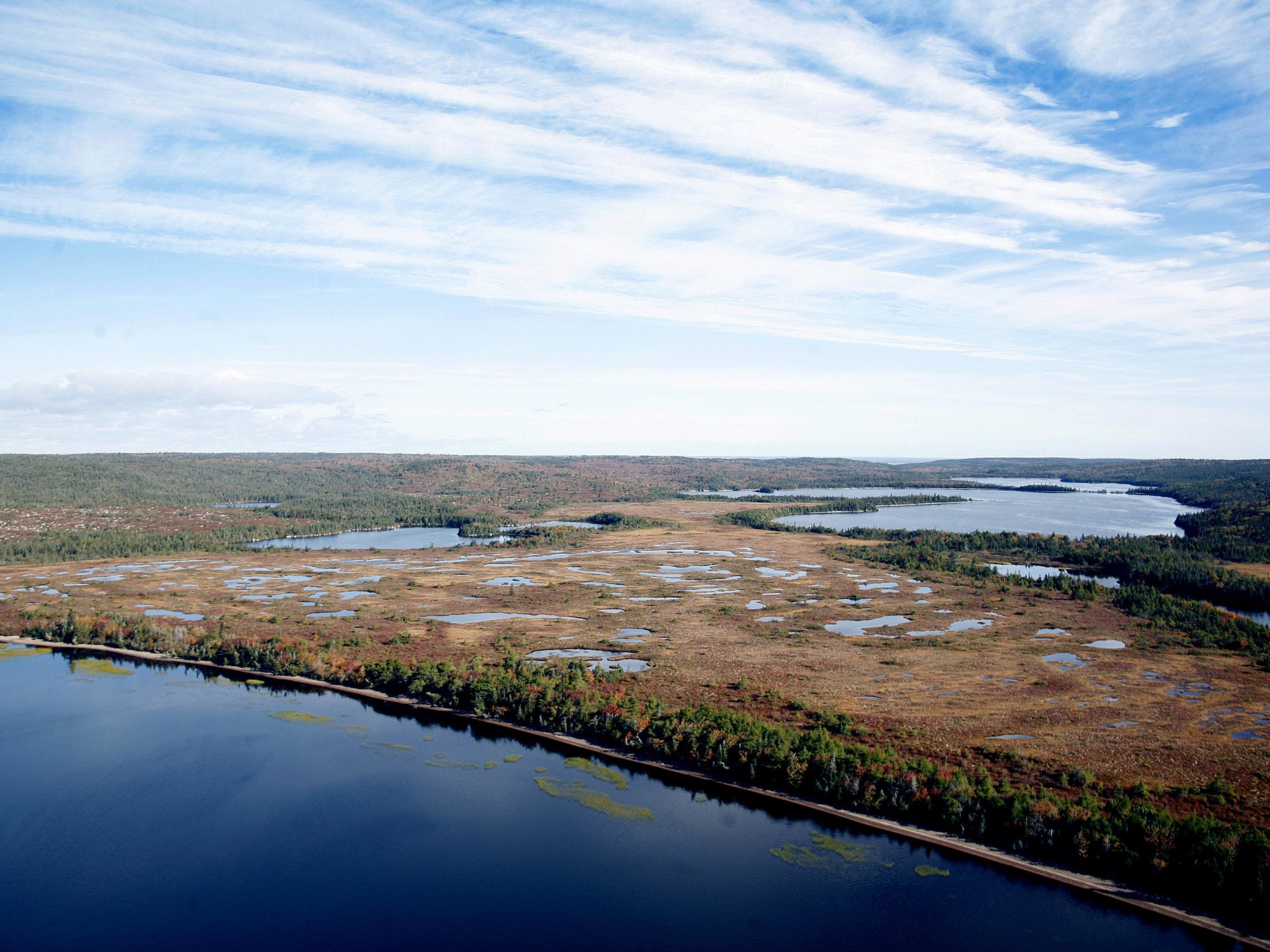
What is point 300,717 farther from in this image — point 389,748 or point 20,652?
point 20,652

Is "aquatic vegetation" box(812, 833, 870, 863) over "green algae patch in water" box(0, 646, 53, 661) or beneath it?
over

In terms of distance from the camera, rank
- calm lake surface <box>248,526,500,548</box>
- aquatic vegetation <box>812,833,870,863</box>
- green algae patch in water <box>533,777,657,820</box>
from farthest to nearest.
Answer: calm lake surface <box>248,526,500,548</box> < green algae patch in water <box>533,777,657,820</box> < aquatic vegetation <box>812,833,870,863</box>

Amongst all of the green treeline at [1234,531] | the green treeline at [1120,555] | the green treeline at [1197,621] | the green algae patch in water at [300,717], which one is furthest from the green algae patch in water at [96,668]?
the green treeline at [1234,531]

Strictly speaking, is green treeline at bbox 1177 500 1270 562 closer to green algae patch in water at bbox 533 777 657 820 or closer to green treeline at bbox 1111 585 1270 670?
green treeline at bbox 1111 585 1270 670

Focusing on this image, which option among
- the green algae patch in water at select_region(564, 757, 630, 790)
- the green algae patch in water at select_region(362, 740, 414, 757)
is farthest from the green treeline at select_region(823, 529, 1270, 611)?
the green algae patch in water at select_region(362, 740, 414, 757)

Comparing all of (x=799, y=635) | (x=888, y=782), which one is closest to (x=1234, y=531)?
(x=799, y=635)

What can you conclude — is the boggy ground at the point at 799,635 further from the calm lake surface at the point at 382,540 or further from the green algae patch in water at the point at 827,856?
the calm lake surface at the point at 382,540
